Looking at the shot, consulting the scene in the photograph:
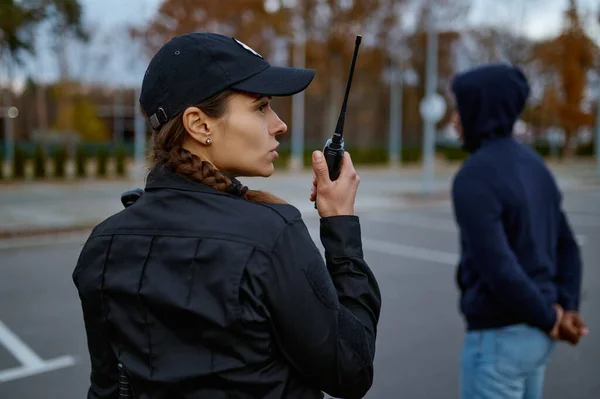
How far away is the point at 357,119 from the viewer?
49062mm

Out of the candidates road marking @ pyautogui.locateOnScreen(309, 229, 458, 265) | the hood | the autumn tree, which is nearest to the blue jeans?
the hood

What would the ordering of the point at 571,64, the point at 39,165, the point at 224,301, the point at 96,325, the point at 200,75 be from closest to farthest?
the point at 224,301 → the point at 200,75 → the point at 96,325 → the point at 39,165 → the point at 571,64

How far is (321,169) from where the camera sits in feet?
4.71

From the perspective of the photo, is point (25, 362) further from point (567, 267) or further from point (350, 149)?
point (350, 149)

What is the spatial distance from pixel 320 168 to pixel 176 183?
332 mm

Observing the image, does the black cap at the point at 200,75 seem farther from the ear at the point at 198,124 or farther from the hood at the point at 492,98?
the hood at the point at 492,98

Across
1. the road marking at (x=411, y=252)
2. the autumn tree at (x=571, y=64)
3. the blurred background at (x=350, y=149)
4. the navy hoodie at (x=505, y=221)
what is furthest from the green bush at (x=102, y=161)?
the autumn tree at (x=571, y=64)

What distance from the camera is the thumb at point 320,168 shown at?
1.42 m

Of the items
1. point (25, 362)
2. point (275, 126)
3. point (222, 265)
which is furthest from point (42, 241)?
point (222, 265)

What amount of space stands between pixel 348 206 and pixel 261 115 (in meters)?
0.29

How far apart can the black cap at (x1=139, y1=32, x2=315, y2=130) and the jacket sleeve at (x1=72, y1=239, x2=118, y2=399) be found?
0.34m

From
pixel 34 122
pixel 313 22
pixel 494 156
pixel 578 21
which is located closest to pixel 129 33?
pixel 313 22

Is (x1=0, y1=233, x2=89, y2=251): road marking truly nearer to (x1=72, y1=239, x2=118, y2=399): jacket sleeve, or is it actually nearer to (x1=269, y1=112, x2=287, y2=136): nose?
(x1=72, y1=239, x2=118, y2=399): jacket sleeve

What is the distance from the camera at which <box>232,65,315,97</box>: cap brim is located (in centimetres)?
134
